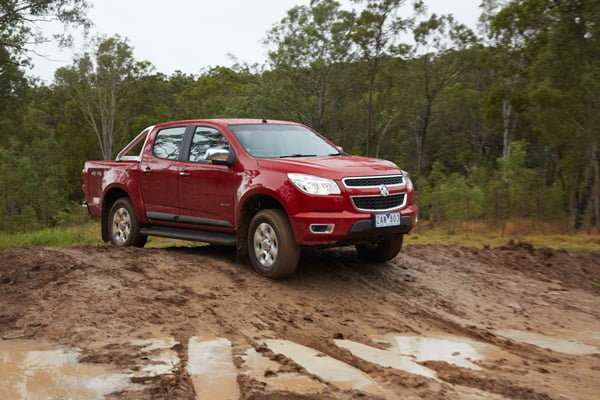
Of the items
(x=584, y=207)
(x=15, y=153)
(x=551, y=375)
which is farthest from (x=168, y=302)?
(x=15, y=153)

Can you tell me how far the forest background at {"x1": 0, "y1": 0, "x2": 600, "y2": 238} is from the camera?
17.4 m

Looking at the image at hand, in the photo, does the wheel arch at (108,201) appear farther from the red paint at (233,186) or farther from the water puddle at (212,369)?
the water puddle at (212,369)

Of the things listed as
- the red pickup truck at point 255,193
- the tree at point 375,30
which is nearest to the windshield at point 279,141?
the red pickup truck at point 255,193

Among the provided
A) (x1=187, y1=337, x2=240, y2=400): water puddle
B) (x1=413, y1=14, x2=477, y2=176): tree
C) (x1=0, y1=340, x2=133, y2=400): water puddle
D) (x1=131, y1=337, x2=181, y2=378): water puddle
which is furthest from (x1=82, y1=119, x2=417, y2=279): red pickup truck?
(x1=413, y1=14, x2=477, y2=176): tree

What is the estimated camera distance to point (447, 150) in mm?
48531

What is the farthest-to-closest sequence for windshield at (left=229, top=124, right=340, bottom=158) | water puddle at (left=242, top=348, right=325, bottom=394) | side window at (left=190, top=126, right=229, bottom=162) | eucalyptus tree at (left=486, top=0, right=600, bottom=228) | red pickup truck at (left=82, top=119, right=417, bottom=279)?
eucalyptus tree at (left=486, top=0, right=600, bottom=228) → side window at (left=190, top=126, right=229, bottom=162) → windshield at (left=229, top=124, right=340, bottom=158) → red pickup truck at (left=82, top=119, right=417, bottom=279) → water puddle at (left=242, top=348, right=325, bottom=394)

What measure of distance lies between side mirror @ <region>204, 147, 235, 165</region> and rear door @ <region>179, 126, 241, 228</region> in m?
0.06

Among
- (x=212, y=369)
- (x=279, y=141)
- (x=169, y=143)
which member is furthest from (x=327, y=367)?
(x=169, y=143)

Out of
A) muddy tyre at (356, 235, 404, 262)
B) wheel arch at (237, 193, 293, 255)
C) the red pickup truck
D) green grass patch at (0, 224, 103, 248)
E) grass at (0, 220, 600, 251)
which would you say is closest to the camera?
the red pickup truck

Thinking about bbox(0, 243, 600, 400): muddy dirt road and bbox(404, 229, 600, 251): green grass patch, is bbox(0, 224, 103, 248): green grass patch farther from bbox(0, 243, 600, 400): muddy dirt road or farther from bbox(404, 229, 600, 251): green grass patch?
bbox(404, 229, 600, 251): green grass patch

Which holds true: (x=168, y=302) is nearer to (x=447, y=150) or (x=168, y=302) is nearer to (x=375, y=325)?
(x=375, y=325)

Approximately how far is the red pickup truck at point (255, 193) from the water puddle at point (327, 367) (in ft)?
5.60

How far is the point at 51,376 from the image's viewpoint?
4746mm

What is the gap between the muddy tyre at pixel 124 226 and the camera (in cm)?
954
